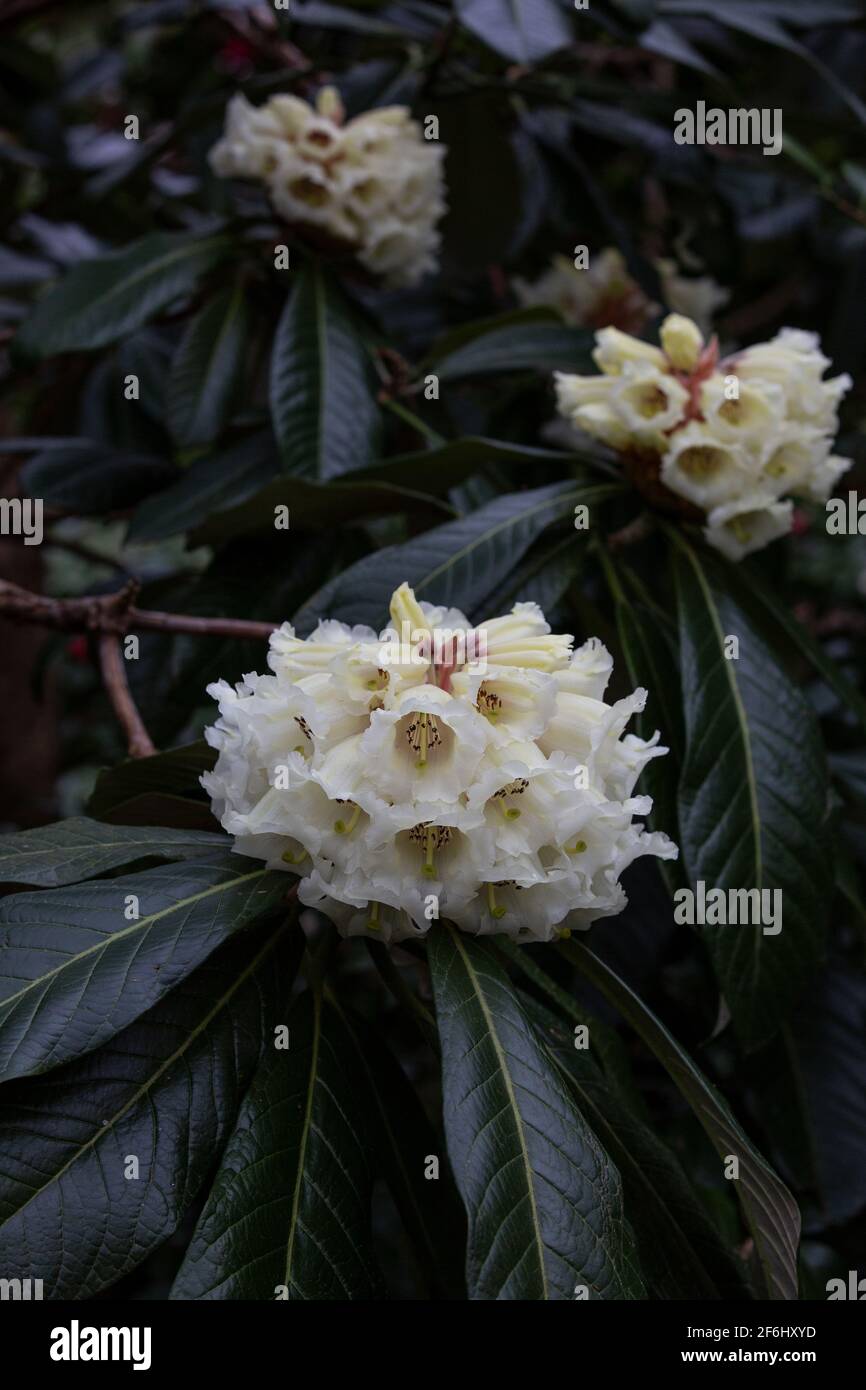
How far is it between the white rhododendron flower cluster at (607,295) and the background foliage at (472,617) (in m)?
0.05

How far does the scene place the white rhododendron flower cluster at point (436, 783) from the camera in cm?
82

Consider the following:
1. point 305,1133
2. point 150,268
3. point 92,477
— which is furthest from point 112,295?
point 305,1133

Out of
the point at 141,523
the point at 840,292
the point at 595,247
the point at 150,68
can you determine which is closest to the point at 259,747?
the point at 141,523

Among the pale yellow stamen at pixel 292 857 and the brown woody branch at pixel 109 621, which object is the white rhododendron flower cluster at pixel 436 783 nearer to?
the pale yellow stamen at pixel 292 857

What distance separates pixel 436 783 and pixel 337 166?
45.3 inches

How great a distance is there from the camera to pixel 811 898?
1.14 meters

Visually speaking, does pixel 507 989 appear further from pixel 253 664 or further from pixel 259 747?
pixel 253 664

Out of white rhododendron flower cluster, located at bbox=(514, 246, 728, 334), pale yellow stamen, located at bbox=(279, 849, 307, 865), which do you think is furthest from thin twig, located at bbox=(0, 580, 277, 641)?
white rhododendron flower cluster, located at bbox=(514, 246, 728, 334)

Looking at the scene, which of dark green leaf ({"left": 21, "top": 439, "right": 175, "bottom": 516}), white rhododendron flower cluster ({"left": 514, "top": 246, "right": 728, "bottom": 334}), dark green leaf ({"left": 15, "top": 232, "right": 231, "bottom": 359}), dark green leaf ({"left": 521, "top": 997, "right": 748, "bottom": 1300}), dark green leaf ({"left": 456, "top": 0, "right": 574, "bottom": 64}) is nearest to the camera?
dark green leaf ({"left": 521, "top": 997, "right": 748, "bottom": 1300})

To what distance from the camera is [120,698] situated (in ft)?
4.06

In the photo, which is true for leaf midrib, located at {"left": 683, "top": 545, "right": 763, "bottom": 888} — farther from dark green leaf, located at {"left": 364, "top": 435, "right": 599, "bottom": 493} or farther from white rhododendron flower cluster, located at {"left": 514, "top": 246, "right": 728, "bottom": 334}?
white rhododendron flower cluster, located at {"left": 514, "top": 246, "right": 728, "bottom": 334}

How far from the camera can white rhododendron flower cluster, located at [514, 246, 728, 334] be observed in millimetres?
2178

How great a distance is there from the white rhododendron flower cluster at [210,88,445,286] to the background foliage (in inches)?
3.0
